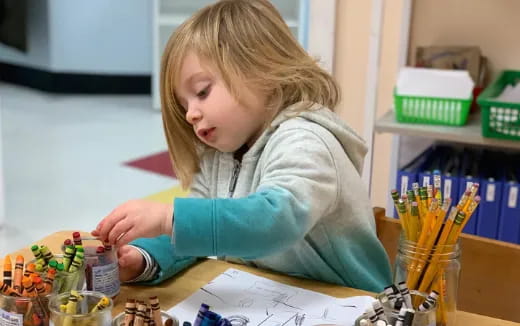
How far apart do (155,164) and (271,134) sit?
2486 mm

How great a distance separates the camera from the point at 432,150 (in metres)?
2.08

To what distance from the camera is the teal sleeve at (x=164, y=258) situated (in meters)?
0.92

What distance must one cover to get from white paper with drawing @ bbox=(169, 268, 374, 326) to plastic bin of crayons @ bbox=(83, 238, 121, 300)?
0.28ft

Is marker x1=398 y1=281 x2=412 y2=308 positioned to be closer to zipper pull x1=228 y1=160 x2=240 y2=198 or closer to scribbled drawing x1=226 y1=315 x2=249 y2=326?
scribbled drawing x1=226 y1=315 x2=249 y2=326

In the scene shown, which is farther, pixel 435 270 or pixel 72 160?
pixel 72 160

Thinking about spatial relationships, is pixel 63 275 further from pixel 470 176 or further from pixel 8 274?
pixel 470 176

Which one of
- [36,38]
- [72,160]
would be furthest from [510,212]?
[36,38]

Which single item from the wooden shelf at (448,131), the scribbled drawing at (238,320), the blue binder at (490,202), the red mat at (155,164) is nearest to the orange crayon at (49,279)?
the scribbled drawing at (238,320)

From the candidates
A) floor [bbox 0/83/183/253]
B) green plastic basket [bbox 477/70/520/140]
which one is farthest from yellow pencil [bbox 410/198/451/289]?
floor [bbox 0/83/183/253]

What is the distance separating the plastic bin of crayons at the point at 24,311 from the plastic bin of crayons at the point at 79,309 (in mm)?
20

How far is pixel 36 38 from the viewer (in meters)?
4.97

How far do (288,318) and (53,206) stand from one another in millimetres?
2136

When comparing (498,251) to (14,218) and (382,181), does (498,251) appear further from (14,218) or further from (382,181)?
(14,218)

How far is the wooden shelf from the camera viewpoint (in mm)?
1688
